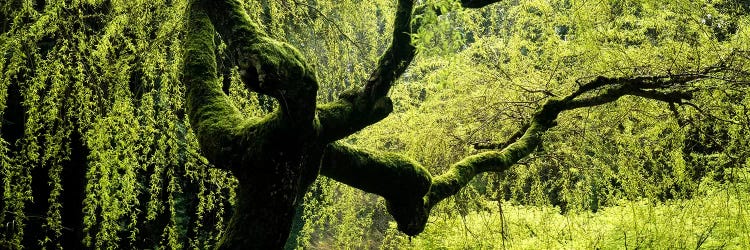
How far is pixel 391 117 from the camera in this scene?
17.8ft

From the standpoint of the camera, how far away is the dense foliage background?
228 cm

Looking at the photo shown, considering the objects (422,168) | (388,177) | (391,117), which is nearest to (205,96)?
(388,177)

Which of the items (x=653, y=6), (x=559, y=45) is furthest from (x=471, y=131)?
(x=653, y=6)

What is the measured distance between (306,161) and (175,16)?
1048 millimetres

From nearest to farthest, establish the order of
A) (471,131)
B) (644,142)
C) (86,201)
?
(86,201)
(644,142)
(471,131)

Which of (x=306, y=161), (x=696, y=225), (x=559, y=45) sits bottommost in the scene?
(x=306, y=161)

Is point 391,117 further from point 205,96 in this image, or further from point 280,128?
point 280,128

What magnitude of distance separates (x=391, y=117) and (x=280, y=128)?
368cm

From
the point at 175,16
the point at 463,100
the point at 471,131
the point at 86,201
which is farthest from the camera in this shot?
the point at 463,100

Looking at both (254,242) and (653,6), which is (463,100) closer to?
(653,6)

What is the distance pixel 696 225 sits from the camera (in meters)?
4.41

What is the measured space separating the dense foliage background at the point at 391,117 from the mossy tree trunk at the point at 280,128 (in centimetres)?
33

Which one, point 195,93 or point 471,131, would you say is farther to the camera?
point 471,131

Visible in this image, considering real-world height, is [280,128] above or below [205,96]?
below
